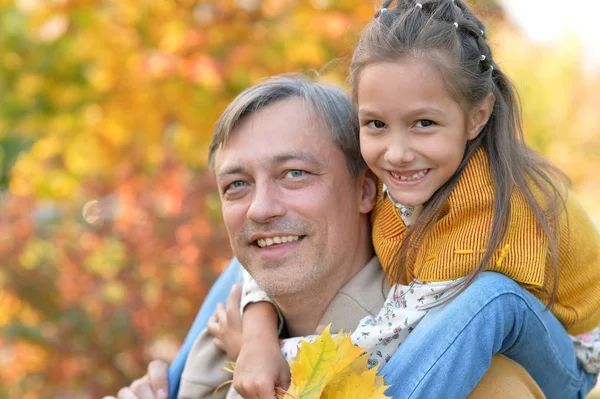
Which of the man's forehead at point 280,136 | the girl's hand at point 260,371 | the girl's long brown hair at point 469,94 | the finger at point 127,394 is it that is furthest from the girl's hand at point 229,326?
the girl's long brown hair at point 469,94

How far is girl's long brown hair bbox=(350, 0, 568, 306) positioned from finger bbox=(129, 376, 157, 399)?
1.20m

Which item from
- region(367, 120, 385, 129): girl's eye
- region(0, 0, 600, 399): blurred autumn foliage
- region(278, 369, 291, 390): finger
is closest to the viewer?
region(367, 120, 385, 129): girl's eye

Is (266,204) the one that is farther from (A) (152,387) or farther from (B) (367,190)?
(A) (152,387)

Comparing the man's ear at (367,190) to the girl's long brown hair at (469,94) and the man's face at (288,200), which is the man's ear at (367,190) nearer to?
the man's face at (288,200)

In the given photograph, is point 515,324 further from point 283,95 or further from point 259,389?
point 283,95

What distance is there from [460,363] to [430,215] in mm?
446

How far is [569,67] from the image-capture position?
10.9m

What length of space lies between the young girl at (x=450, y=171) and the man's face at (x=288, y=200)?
0.28 meters

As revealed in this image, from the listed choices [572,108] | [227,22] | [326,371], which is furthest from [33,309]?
[572,108]

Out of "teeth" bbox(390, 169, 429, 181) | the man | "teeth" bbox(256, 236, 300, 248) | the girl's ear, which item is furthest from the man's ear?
the girl's ear

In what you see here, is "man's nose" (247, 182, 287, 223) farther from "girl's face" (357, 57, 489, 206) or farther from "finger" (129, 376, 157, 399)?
"finger" (129, 376, 157, 399)

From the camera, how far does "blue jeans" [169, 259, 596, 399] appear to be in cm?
199

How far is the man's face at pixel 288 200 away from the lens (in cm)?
248

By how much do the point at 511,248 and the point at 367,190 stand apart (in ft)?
2.14
